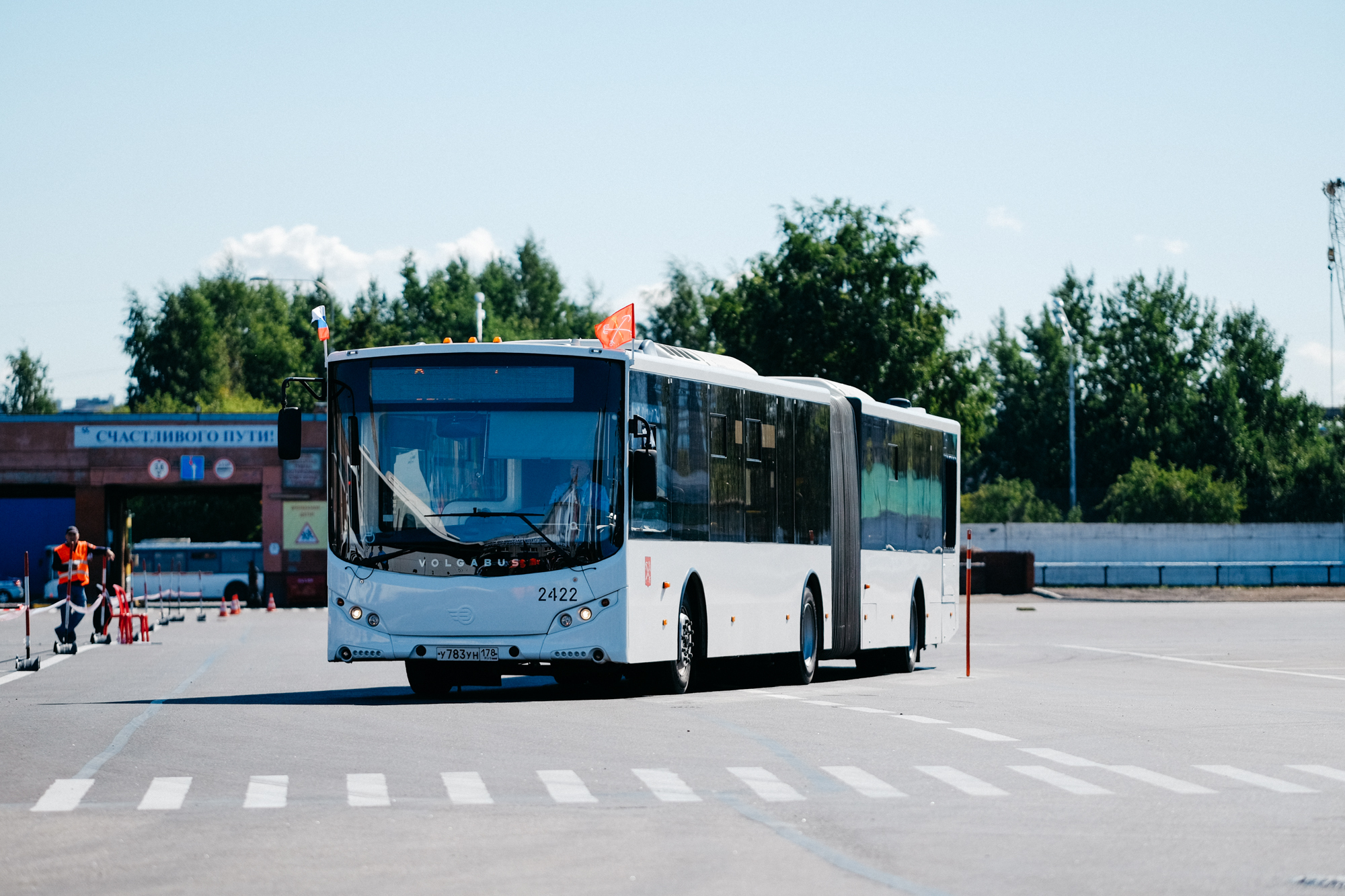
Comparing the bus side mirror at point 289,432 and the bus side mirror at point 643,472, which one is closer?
the bus side mirror at point 289,432

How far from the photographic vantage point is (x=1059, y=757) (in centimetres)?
1413

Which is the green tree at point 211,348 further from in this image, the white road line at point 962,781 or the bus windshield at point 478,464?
the white road line at point 962,781

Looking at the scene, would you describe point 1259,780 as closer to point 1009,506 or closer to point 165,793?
point 165,793

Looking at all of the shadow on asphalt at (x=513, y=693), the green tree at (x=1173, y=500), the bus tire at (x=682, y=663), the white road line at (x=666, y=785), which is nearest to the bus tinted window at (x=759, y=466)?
the bus tire at (x=682, y=663)

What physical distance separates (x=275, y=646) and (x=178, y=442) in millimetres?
33900

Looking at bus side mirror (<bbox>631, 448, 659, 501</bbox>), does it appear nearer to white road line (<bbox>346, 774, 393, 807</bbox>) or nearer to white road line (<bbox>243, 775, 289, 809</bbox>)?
white road line (<bbox>346, 774, 393, 807</bbox>)

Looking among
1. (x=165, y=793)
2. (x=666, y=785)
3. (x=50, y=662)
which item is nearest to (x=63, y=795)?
(x=165, y=793)

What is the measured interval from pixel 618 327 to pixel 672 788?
1185cm

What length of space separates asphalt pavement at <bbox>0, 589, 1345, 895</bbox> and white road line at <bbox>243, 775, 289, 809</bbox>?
0.03m

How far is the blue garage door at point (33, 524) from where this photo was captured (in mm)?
70375

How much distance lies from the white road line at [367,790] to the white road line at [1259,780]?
16.4 ft

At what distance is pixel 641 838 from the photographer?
995cm

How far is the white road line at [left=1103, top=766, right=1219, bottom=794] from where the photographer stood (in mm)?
12141

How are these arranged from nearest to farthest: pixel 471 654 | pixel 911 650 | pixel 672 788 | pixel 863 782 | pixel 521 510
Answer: pixel 672 788
pixel 863 782
pixel 521 510
pixel 471 654
pixel 911 650
